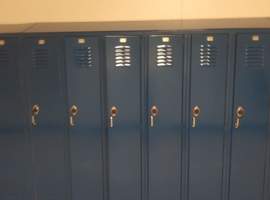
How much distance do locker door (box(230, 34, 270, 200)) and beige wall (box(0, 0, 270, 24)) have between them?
0.66 metres

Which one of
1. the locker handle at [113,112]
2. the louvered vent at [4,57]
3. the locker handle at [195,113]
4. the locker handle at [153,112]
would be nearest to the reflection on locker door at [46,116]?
the louvered vent at [4,57]

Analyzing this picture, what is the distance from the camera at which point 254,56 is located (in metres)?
2.59

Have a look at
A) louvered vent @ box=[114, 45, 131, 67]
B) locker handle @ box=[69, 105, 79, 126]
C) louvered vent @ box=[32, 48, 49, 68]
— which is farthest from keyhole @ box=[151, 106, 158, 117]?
louvered vent @ box=[32, 48, 49, 68]

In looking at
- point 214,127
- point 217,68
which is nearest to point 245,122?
point 214,127

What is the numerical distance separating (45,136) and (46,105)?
0.23 metres

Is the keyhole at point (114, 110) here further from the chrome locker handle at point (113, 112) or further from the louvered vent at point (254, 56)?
the louvered vent at point (254, 56)

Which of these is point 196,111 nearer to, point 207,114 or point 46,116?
point 207,114

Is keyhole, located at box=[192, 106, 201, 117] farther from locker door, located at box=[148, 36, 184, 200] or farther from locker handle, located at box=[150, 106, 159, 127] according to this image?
locker handle, located at box=[150, 106, 159, 127]

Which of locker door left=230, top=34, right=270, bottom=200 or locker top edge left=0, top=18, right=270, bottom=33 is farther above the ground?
locker top edge left=0, top=18, right=270, bottom=33

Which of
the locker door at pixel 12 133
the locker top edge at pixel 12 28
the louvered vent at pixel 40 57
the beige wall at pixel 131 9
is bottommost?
the locker door at pixel 12 133

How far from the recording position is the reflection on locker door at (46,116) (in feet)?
8.68

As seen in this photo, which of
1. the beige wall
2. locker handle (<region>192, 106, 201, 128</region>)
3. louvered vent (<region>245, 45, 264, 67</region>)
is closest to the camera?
louvered vent (<region>245, 45, 264, 67</region>)

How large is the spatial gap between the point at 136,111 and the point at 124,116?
90 mm

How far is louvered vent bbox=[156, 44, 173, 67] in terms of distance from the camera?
259cm
